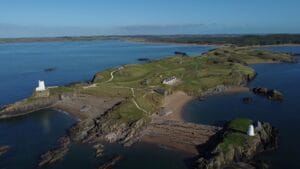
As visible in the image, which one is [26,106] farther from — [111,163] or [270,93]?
[270,93]

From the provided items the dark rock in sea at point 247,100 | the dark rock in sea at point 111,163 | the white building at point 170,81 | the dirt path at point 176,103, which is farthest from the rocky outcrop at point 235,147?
the white building at point 170,81

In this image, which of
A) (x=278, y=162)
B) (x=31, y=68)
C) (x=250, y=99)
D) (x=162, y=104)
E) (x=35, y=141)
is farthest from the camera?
(x=31, y=68)

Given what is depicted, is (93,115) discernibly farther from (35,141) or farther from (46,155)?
(46,155)

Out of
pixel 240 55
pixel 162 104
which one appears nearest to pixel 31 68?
pixel 240 55

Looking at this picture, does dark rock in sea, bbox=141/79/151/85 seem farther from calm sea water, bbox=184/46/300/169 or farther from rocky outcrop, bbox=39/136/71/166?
rocky outcrop, bbox=39/136/71/166

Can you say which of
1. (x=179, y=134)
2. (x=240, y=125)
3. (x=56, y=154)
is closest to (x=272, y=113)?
(x=240, y=125)
